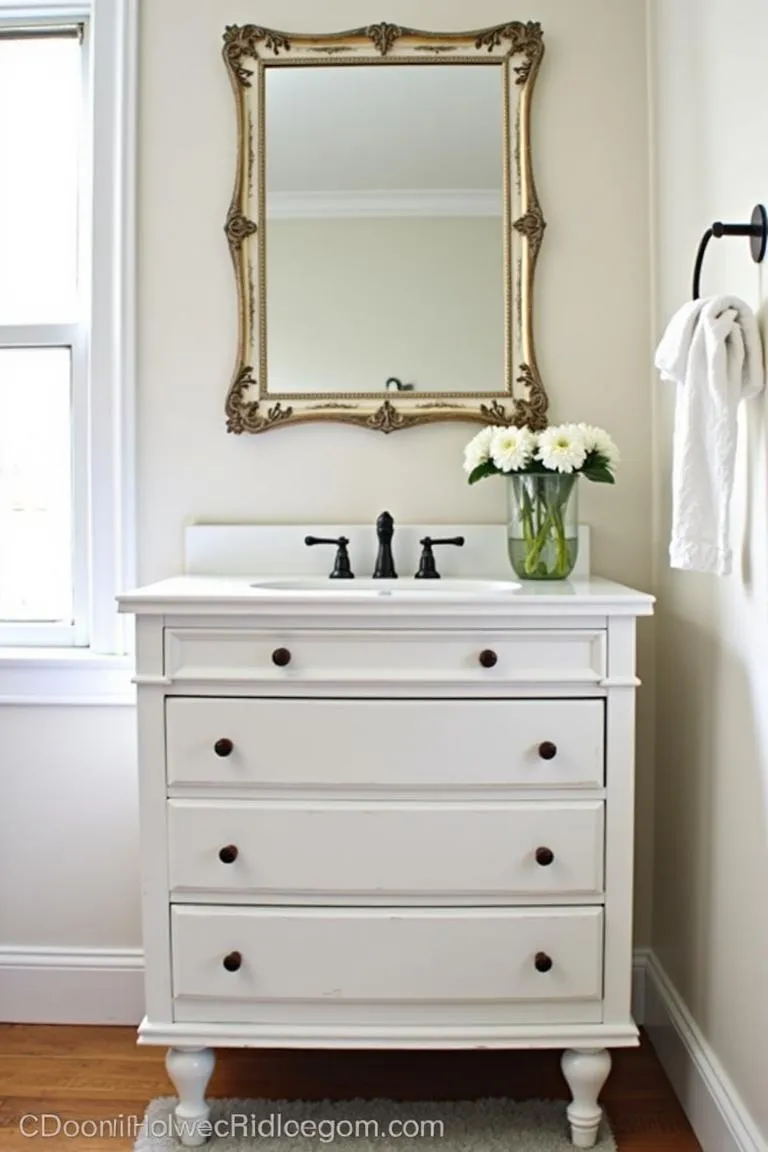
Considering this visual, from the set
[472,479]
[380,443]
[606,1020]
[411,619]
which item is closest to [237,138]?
[380,443]

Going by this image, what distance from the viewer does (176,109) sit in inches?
81.4

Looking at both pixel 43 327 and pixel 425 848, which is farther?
pixel 43 327

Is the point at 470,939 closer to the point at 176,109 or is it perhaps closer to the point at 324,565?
the point at 324,565

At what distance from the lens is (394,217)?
202 centimetres

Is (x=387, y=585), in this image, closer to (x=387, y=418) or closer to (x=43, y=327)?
(x=387, y=418)

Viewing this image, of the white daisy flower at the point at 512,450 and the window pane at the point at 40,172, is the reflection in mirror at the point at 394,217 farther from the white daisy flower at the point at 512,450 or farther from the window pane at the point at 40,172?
the window pane at the point at 40,172

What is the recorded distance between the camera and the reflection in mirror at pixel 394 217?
6.64ft

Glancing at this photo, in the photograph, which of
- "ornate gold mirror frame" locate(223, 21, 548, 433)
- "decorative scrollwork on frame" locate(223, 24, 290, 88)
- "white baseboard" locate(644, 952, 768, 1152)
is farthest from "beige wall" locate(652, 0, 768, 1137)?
"decorative scrollwork on frame" locate(223, 24, 290, 88)

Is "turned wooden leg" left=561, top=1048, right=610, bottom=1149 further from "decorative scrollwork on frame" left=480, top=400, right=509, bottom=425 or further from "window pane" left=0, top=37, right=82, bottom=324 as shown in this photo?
"window pane" left=0, top=37, right=82, bottom=324

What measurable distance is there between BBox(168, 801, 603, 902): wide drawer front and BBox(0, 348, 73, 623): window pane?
0.90 metres

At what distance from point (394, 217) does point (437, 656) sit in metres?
1.02

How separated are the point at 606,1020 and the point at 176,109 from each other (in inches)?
78.7

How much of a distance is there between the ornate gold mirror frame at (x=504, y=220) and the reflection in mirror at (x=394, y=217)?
0.02 metres

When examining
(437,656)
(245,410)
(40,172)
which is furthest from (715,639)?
(40,172)
